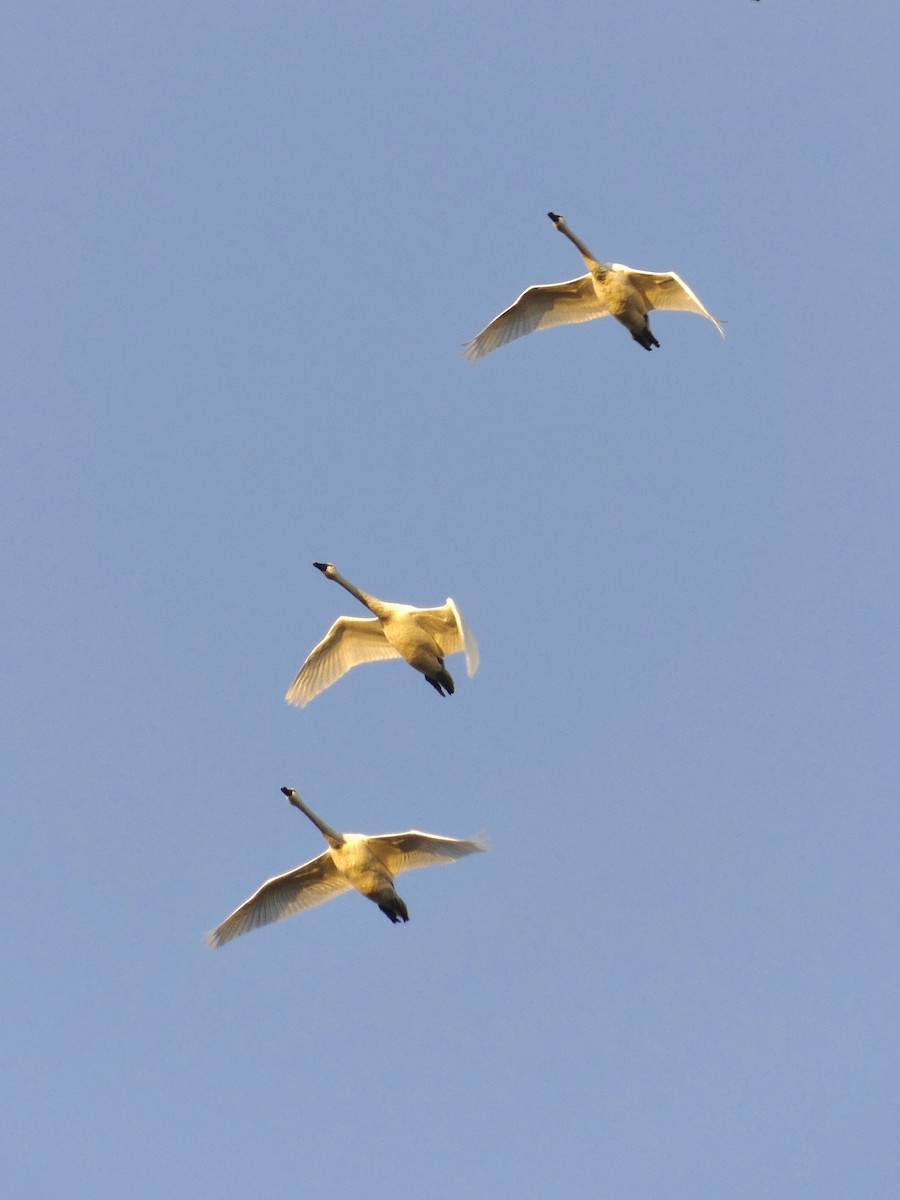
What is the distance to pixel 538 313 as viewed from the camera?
34969mm

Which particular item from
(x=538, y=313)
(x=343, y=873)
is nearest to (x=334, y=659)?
(x=343, y=873)

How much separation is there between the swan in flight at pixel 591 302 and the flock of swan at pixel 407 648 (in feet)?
0.06

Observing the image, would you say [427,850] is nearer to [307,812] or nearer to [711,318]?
[307,812]

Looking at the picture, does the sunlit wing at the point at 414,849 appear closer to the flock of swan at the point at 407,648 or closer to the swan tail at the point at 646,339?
the flock of swan at the point at 407,648

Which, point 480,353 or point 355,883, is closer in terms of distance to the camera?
point 355,883

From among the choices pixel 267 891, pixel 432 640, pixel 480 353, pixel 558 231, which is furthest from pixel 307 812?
pixel 558 231

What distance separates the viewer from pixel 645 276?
32.9 metres

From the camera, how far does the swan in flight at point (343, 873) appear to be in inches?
1172

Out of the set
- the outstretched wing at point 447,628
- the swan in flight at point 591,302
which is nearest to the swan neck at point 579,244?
the swan in flight at point 591,302

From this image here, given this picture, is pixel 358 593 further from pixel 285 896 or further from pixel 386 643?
pixel 285 896

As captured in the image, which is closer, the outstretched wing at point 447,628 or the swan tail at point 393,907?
the outstretched wing at point 447,628

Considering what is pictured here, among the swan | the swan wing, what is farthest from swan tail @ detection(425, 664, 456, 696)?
the swan wing

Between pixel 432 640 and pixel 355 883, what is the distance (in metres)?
4.56

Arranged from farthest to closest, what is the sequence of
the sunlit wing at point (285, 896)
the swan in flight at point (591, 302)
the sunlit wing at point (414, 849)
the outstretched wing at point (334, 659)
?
1. the outstretched wing at point (334, 659)
2. the swan in flight at point (591, 302)
3. the sunlit wing at point (285, 896)
4. the sunlit wing at point (414, 849)
